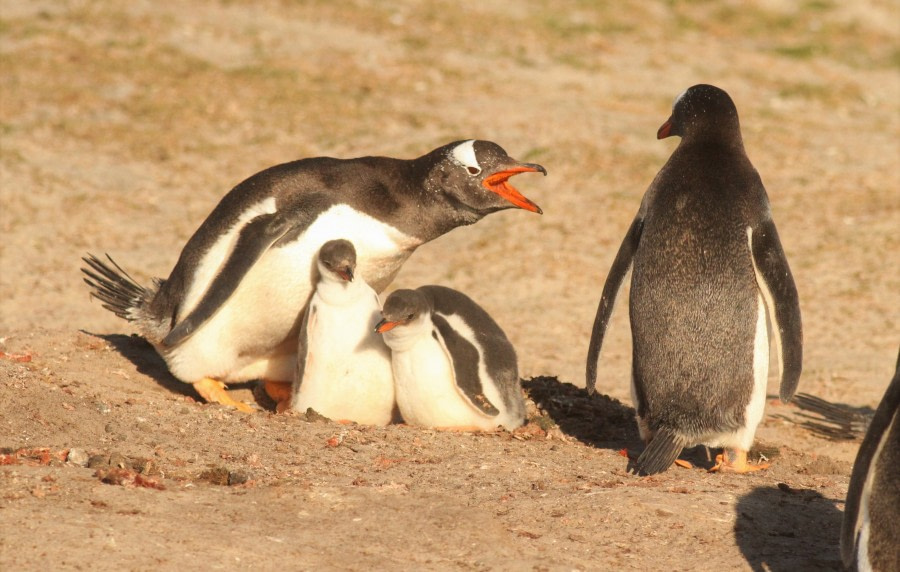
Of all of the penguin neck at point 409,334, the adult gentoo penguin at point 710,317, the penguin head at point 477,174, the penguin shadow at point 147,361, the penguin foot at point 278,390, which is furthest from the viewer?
the penguin shadow at point 147,361

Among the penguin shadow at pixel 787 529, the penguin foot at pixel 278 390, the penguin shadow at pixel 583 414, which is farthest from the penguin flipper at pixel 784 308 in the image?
the penguin foot at pixel 278 390

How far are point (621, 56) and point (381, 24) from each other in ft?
8.87

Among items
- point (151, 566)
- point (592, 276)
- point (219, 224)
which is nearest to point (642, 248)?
point (219, 224)

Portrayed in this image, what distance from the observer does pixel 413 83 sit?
13.0m

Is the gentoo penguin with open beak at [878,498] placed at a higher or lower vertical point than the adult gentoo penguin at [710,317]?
lower

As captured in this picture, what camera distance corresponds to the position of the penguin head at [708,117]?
218 inches

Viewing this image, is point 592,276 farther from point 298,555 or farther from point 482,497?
point 298,555

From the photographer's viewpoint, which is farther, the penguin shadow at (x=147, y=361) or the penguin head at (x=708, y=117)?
the penguin shadow at (x=147, y=361)

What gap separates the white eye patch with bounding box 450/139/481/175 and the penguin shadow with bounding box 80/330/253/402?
5.56 ft

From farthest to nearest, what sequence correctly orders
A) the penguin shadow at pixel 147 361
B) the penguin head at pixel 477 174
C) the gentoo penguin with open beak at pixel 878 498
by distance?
the penguin shadow at pixel 147 361 < the penguin head at pixel 477 174 < the gentoo penguin with open beak at pixel 878 498

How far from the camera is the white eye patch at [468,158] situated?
18.5ft

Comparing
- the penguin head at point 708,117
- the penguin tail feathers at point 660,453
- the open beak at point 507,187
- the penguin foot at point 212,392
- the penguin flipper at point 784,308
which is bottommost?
Result: the penguin foot at point 212,392

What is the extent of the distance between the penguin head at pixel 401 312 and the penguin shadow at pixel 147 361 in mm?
1279

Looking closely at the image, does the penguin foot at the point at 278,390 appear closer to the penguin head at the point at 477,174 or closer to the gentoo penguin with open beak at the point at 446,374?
the gentoo penguin with open beak at the point at 446,374
